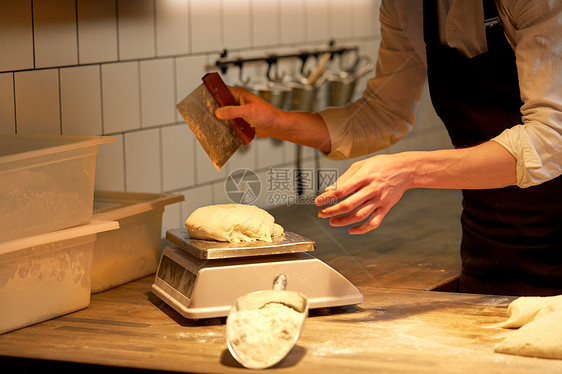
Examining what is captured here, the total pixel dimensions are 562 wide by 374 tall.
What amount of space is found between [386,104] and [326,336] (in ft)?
2.40

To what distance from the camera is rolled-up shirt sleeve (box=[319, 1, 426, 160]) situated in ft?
5.48

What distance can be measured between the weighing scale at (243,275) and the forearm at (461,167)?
22cm

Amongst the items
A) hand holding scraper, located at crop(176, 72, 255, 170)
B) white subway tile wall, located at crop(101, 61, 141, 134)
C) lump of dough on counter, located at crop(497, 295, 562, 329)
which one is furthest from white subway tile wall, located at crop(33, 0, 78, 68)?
lump of dough on counter, located at crop(497, 295, 562, 329)

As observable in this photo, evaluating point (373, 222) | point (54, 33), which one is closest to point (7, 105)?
point (54, 33)

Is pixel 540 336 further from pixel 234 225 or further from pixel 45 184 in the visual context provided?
pixel 45 184

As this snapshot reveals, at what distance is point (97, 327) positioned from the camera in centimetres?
122

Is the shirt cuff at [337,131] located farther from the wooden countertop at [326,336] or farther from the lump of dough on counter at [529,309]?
the lump of dough on counter at [529,309]

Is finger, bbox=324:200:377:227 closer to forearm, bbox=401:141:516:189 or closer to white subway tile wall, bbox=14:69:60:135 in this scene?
forearm, bbox=401:141:516:189

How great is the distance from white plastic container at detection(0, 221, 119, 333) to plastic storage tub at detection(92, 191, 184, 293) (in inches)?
4.1

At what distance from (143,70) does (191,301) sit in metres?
0.86

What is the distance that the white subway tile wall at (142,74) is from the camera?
5.05ft

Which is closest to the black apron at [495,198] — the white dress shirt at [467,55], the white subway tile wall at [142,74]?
the white dress shirt at [467,55]

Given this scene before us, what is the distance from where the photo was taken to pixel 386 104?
5.64ft

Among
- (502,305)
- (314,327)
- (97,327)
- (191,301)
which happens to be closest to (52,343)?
(97,327)
